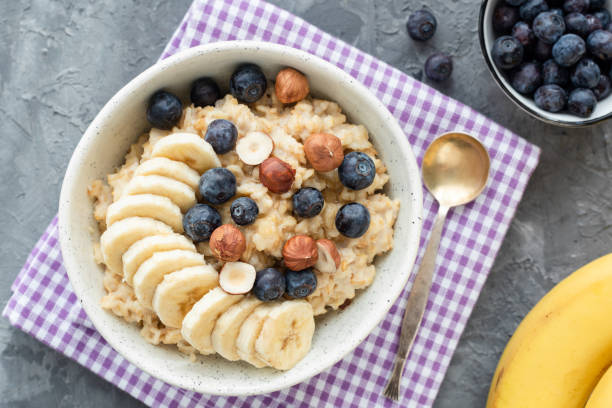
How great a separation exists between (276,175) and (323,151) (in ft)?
0.61

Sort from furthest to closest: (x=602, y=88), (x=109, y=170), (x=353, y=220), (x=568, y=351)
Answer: (x=602, y=88), (x=109, y=170), (x=568, y=351), (x=353, y=220)

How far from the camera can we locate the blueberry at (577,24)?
2479mm

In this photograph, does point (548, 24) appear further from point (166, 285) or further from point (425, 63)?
point (166, 285)

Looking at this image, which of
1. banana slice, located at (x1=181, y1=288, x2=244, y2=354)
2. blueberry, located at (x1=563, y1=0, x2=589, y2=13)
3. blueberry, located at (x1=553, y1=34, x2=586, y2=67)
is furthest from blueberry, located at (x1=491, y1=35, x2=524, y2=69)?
banana slice, located at (x1=181, y1=288, x2=244, y2=354)

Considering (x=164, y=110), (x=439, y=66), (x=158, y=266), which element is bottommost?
(x=158, y=266)

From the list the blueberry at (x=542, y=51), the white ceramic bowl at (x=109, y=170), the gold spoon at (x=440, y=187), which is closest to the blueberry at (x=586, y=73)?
the blueberry at (x=542, y=51)

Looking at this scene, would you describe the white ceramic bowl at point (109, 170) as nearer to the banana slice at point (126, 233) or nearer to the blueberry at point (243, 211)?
the banana slice at point (126, 233)

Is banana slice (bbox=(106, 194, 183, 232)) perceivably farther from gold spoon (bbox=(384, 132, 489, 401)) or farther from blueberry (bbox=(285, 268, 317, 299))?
gold spoon (bbox=(384, 132, 489, 401))

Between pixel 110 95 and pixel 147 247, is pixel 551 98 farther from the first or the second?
pixel 110 95

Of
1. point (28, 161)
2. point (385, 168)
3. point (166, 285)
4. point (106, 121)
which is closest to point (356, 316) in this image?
point (385, 168)

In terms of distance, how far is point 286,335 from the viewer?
6.69 feet

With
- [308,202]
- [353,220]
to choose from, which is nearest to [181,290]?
[308,202]

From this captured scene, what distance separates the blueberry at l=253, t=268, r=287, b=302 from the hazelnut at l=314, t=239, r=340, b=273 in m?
0.14

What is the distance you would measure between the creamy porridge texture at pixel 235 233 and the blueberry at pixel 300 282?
0.14 ft
